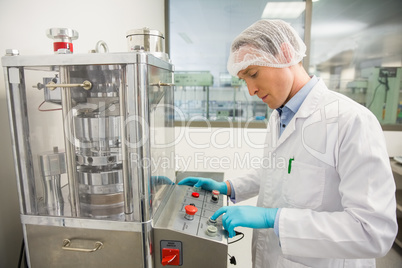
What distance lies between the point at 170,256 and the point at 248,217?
27 cm

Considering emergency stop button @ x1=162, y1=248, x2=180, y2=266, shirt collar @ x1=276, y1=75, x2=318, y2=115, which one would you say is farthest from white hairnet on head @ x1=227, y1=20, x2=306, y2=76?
emergency stop button @ x1=162, y1=248, x2=180, y2=266

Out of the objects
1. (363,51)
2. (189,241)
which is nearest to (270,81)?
(189,241)

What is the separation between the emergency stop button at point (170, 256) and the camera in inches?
29.3

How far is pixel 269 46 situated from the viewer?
0.88 m

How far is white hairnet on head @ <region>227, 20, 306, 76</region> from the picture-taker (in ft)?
2.87

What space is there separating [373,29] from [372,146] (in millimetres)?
2586

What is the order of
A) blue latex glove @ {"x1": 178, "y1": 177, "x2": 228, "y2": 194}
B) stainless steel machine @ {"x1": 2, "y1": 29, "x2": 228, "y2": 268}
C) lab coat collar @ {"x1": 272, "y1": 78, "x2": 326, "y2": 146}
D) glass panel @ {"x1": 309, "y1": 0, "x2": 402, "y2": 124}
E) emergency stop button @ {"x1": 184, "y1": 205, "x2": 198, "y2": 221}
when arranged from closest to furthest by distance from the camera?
stainless steel machine @ {"x1": 2, "y1": 29, "x2": 228, "y2": 268} < emergency stop button @ {"x1": 184, "y1": 205, "x2": 198, "y2": 221} < lab coat collar @ {"x1": 272, "y1": 78, "x2": 326, "y2": 146} < blue latex glove @ {"x1": 178, "y1": 177, "x2": 228, "y2": 194} < glass panel @ {"x1": 309, "y1": 0, "x2": 402, "y2": 124}

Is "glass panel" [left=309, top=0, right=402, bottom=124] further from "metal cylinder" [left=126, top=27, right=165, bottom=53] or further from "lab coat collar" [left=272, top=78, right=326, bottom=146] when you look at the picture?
"metal cylinder" [left=126, top=27, right=165, bottom=53]

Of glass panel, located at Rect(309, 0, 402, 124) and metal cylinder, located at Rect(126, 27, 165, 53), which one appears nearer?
metal cylinder, located at Rect(126, 27, 165, 53)

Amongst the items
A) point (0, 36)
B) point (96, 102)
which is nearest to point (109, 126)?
point (96, 102)

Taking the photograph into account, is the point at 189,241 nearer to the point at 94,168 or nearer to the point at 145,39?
the point at 94,168

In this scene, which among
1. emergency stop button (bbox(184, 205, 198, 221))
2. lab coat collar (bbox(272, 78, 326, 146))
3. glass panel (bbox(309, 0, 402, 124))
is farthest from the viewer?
glass panel (bbox(309, 0, 402, 124))

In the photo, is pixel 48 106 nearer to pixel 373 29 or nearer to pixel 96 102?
pixel 96 102

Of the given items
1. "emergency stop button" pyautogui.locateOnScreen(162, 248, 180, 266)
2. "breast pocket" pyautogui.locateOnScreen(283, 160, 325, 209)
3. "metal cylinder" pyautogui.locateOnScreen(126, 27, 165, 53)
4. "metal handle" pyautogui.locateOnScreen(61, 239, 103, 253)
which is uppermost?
"metal cylinder" pyautogui.locateOnScreen(126, 27, 165, 53)
